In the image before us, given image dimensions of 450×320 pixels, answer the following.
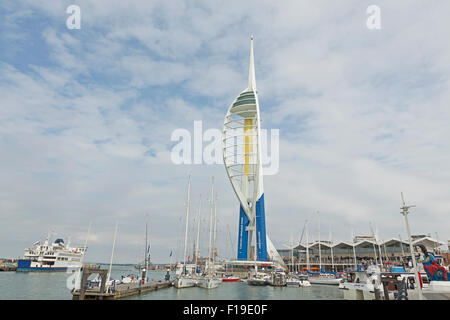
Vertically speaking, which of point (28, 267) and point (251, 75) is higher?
point (251, 75)

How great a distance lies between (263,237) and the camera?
63.4m

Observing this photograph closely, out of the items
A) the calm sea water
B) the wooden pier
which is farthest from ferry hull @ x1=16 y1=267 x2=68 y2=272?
the wooden pier

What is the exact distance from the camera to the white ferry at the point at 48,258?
68.5 m

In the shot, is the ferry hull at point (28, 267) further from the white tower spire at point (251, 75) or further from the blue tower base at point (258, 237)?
the white tower spire at point (251, 75)

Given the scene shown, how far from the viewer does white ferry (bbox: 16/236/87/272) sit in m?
68.5

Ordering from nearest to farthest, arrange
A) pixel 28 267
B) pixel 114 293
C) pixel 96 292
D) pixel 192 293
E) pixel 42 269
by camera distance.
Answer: pixel 96 292 < pixel 114 293 < pixel 192 293 < pixel 28 267 < pixel 42 269

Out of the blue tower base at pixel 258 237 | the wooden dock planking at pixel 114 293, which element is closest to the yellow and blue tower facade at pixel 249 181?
the blue tower base at pixel 258 237

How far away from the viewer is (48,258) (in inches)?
2874

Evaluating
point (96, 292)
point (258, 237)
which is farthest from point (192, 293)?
point (258, 237)

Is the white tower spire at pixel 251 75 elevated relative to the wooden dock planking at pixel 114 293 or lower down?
elevated

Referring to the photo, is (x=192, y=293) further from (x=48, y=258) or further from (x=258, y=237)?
(x=48, y=258)
